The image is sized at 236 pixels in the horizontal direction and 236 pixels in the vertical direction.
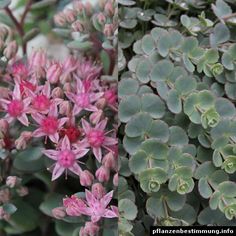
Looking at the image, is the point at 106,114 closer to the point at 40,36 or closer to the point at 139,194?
the point at 139,194

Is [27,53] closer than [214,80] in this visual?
No

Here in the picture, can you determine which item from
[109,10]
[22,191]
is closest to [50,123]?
[22,191]

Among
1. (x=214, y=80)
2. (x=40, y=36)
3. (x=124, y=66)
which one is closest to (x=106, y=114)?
(x=124, y=66)

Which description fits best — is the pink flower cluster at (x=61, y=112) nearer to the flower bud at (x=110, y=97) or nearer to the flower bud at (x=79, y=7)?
the flower bud at (x=110, y=97)

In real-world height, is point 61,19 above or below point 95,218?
above

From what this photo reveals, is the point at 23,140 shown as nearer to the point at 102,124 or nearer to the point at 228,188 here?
the point at 102,124

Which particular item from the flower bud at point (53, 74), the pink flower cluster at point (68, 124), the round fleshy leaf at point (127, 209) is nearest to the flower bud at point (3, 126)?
the pink flower cluster at point (68, 124)

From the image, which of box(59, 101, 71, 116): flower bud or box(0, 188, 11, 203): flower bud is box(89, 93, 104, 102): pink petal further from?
box(0, 188, 11, 203): flower bud

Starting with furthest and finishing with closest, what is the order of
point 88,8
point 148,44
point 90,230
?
point 88,8, point 148,44, point 90,230
